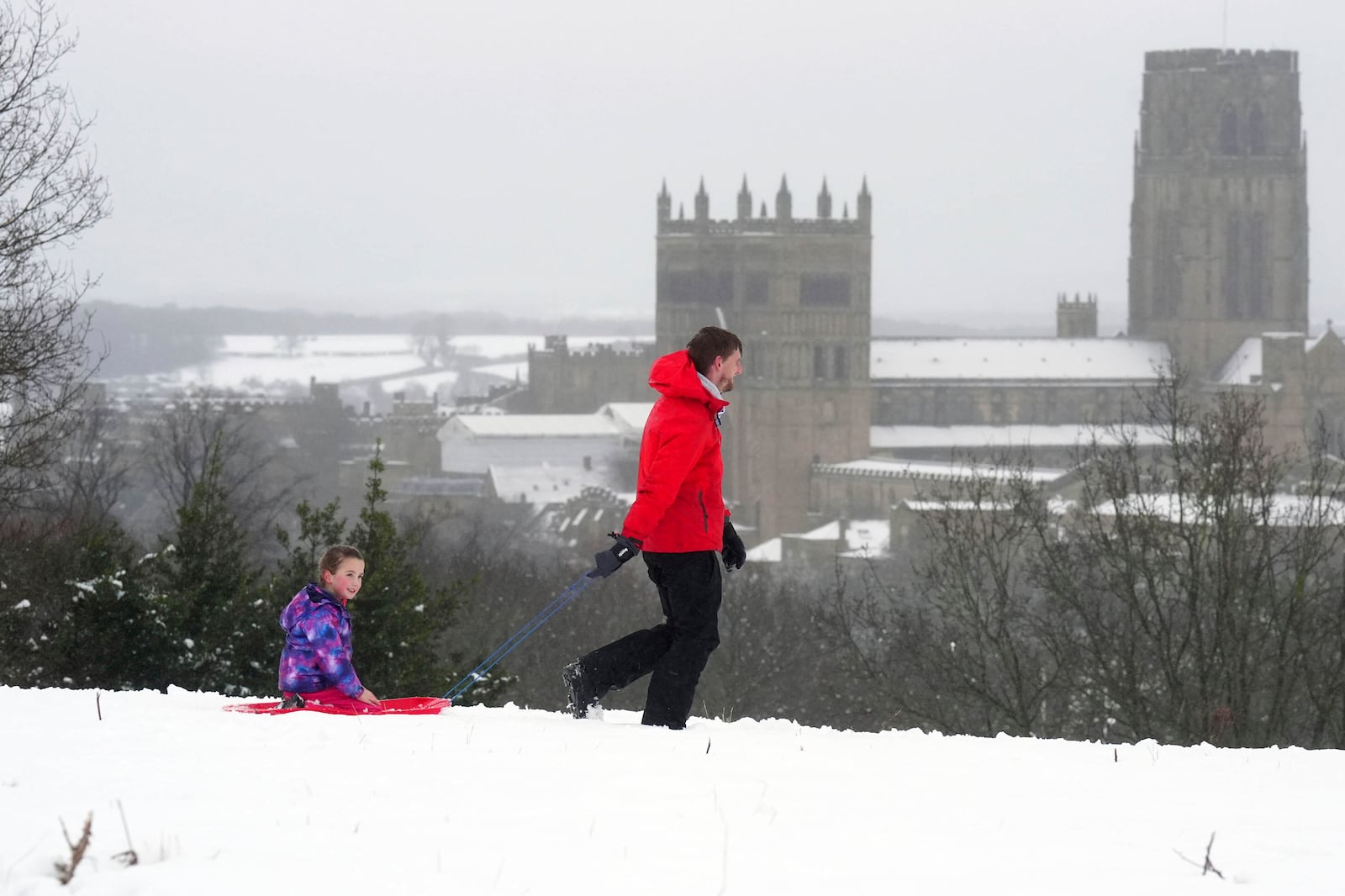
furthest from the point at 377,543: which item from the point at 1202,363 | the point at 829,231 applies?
the point at 1202,363

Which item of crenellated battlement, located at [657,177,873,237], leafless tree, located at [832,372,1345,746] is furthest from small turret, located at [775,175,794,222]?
leafless tree, located at [832,372,1345,746]

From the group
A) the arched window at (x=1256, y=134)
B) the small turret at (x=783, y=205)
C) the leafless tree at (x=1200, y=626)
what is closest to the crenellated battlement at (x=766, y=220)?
the small turret at (x=783, y=205)

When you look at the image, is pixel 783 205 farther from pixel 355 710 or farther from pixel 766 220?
pixel 355 710

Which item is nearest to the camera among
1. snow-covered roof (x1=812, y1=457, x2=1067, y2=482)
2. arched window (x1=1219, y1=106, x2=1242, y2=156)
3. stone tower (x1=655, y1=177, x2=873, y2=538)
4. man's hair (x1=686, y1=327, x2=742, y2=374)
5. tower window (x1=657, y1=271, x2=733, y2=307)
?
man's hair (x1=686, y1=327, x2=742, y2=374)

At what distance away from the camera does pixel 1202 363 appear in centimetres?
10081

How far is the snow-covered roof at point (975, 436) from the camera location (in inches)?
3693

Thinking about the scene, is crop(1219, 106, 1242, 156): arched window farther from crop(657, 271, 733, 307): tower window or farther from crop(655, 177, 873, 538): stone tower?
crop(657, 271, 733, 307): tower window

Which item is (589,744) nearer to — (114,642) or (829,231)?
(114,642)

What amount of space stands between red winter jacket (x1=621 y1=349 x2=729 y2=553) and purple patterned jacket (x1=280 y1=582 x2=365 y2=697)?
54.6 inches

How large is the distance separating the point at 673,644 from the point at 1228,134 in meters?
98.9

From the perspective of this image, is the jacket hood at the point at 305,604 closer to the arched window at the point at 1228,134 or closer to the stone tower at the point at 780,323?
the stone tower at the point at 780,323

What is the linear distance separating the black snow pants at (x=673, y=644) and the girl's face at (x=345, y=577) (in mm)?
1101

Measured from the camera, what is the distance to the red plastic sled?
7.53 m

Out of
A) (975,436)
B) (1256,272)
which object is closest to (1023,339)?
(975,436)
